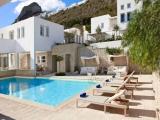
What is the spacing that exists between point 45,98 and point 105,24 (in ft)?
93.5

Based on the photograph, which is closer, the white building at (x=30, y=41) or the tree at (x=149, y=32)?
the tree at (x=149, y=32)

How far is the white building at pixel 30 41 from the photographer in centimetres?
2352

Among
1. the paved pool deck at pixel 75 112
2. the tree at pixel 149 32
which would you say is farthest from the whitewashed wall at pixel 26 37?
the tree at pixel 149 32

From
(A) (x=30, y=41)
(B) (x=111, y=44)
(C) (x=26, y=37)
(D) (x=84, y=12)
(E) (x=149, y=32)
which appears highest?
(D) (x=84, y=12)

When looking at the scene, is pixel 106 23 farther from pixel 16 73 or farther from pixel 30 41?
pixel 16 73

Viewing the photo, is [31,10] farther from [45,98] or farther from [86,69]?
[45,98]

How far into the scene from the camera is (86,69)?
23328mm

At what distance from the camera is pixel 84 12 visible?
59.7 meters

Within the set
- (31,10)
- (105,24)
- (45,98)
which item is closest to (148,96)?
(45,98)

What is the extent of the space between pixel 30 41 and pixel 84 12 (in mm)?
38589

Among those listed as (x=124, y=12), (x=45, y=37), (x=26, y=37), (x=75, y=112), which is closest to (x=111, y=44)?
(x=45, y=37)

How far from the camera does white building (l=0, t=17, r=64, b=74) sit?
77.2ft

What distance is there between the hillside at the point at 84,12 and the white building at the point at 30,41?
27.3 metres

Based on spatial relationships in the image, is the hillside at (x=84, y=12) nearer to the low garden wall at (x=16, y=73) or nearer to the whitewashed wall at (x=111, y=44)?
the whitewashed wall at (x=111, y=44)
